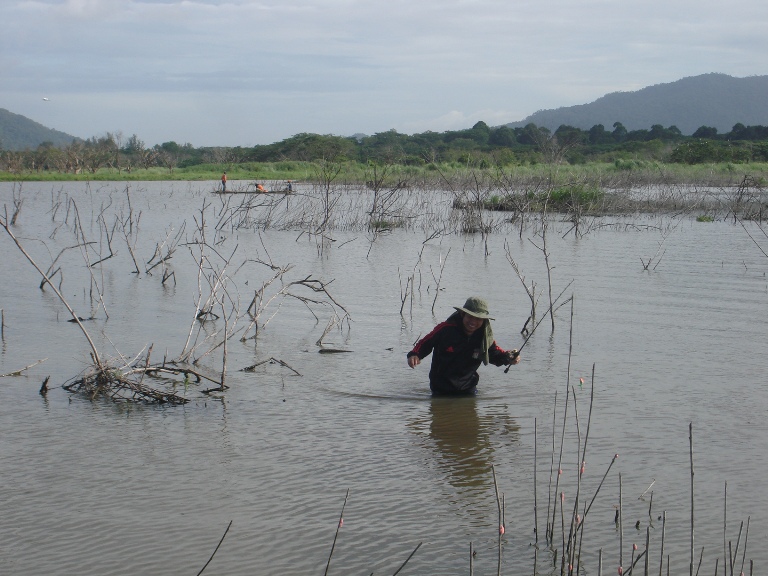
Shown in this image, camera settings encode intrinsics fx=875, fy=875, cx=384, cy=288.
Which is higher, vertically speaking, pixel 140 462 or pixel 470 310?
pixel 470 310

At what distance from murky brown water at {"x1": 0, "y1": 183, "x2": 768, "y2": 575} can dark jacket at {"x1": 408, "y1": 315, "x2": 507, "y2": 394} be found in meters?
0.22

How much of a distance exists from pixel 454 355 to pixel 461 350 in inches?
3.5

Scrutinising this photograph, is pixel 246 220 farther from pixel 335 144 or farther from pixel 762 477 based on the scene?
pixel 335 144

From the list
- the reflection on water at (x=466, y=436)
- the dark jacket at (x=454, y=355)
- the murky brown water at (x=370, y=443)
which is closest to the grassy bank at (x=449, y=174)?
the murky brown water at (x=370, y=443)

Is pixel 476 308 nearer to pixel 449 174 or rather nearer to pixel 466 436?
pixel 466 436

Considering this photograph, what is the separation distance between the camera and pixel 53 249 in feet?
54.5

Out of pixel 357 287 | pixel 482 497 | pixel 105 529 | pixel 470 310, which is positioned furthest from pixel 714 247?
pixel 105 529

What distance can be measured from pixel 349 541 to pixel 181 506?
3.21 ft

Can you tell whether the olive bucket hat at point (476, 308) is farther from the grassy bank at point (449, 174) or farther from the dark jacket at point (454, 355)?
the grassy bank at point (449, 174)

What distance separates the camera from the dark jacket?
6516 millimetres

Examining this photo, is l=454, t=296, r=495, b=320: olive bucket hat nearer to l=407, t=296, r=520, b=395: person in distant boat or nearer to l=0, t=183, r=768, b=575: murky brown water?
l=407, t=296, r=520, b=395: person in distant boat

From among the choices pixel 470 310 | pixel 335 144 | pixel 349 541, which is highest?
pixel 335 144

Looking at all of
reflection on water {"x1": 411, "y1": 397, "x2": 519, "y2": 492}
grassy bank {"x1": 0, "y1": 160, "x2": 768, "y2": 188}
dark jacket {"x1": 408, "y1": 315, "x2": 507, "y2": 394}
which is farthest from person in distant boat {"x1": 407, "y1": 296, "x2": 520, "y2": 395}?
grassy bank {"x1": 0, "y1": 160, "x2": 768, "y2": 188}

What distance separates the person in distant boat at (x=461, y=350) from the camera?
6.34 m
